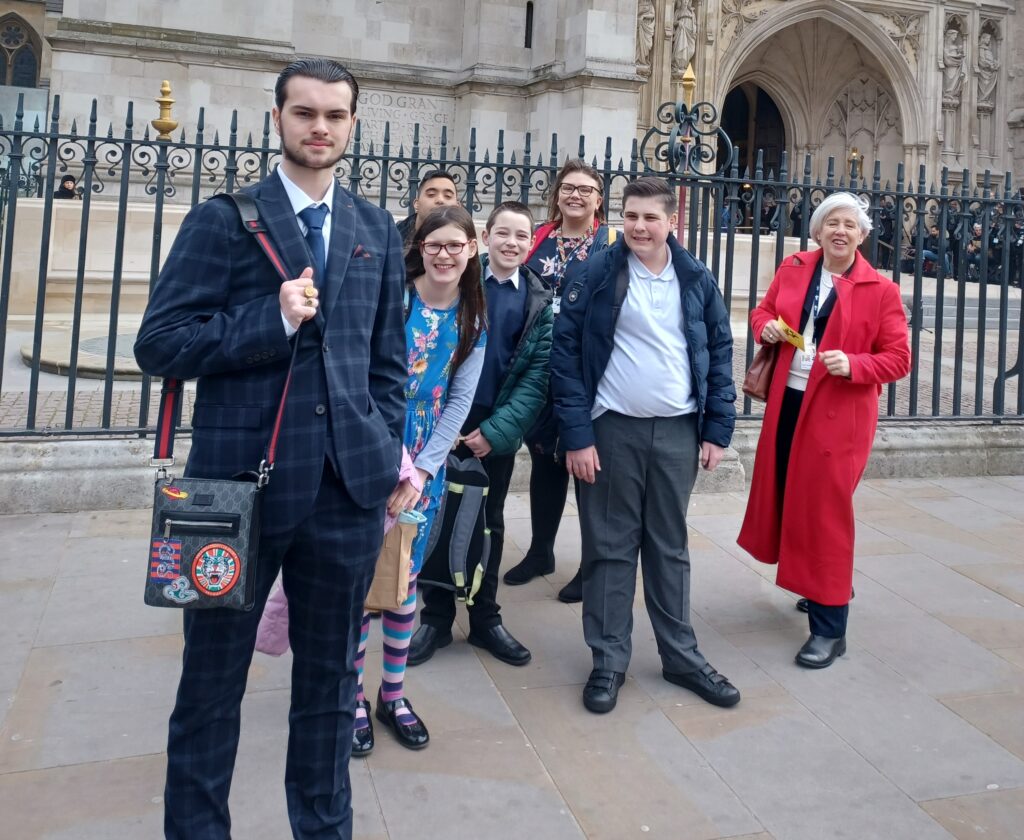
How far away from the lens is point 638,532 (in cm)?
377

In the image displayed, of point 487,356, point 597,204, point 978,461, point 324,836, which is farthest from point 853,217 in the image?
point 978,461

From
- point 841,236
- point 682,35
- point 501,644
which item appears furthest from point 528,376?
point 682,35

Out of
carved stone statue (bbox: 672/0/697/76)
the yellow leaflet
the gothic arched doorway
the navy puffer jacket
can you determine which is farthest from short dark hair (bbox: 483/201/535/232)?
the gothic arched doorway

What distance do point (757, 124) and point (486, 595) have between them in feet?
81.7

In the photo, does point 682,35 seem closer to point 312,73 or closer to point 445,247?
point 445,247

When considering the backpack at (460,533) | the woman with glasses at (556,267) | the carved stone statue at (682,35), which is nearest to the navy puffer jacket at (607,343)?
the woman with glasses at (556,267)

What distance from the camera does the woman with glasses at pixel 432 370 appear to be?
10.6 feet

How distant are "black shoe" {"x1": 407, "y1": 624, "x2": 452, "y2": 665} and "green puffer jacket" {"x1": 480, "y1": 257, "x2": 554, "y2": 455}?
0.79m

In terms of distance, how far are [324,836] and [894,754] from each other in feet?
6.48

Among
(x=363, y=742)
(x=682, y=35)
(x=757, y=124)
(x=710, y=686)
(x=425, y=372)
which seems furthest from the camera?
(x=757, y=124)

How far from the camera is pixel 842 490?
4.09 metres

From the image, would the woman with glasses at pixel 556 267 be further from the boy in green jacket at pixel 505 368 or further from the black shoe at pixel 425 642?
the black shoe at pixel 425 642

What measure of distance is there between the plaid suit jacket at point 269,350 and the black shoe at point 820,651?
2404 mm

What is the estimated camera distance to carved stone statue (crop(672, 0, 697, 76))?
21234mm
